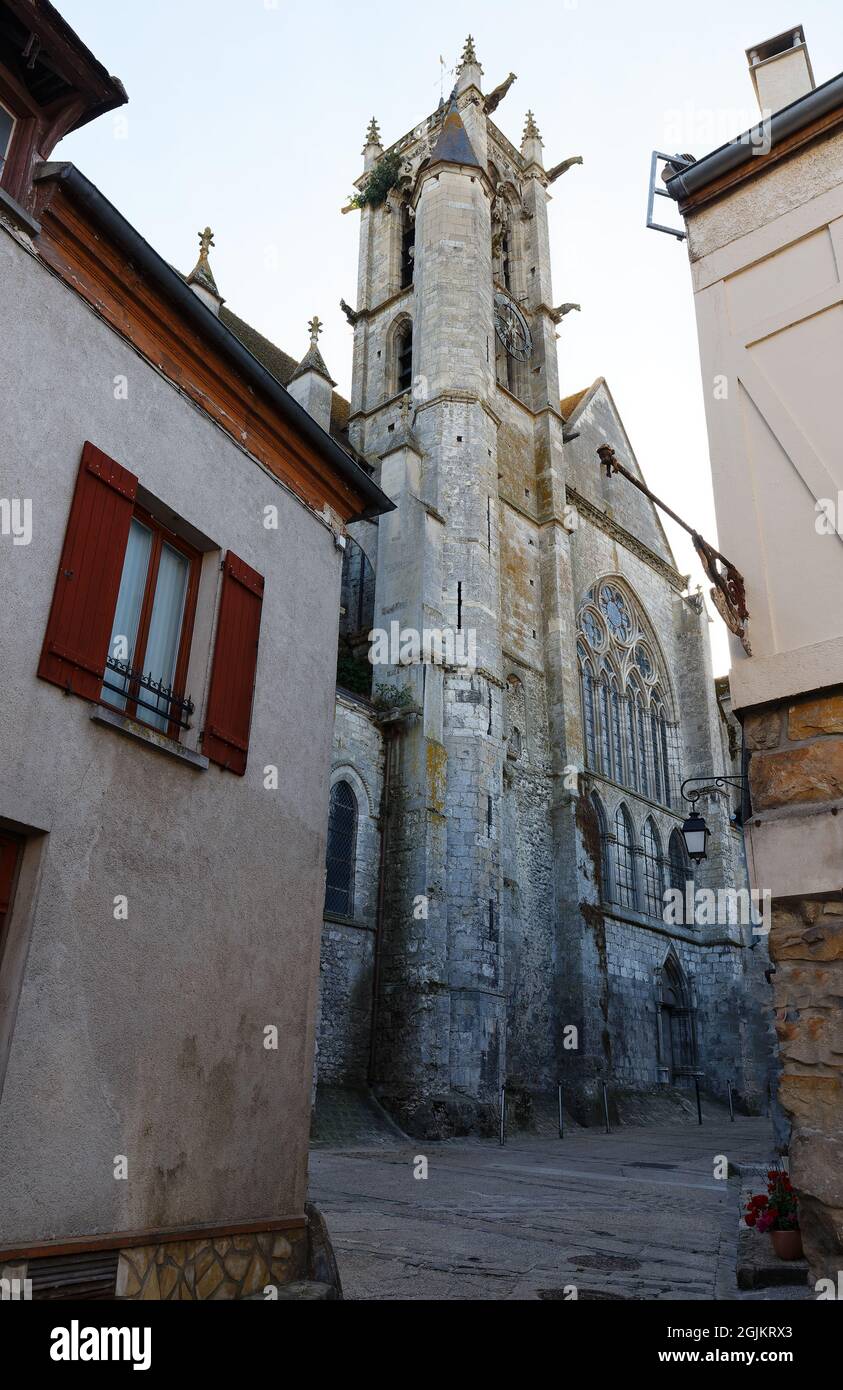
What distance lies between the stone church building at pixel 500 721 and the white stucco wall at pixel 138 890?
32.7 feet

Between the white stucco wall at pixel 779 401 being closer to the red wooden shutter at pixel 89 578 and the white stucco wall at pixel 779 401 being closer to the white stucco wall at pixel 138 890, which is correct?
the white stucco wall at pixel 138 890

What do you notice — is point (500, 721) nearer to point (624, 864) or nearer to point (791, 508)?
point (624, 864)

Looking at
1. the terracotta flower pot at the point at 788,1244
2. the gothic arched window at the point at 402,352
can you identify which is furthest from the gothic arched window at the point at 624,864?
the terracotta flower pot at the point at 788,1244

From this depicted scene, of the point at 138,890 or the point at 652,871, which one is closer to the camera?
the point at 138,890

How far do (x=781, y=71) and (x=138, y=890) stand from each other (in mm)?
6218

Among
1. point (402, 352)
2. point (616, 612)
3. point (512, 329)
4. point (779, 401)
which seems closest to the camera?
point (779, 401)

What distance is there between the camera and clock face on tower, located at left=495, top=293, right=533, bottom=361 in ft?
85.2

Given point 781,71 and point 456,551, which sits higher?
point 456,551

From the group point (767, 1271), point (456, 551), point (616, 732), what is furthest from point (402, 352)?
point (767, 1271)

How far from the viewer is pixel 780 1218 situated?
5.63 meters

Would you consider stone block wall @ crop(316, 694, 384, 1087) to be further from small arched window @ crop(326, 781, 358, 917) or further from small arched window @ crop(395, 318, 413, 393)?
small arched window @ crop(395, 318, 413, 393)

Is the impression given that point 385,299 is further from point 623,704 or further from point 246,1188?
point 246,1188

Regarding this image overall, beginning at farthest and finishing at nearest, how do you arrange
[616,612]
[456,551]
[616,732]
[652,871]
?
1. [616,612]
2. [616,732]
3. [652,871]
4. [456,551]

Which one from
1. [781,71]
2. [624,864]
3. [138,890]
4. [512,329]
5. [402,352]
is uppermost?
[512,329]
